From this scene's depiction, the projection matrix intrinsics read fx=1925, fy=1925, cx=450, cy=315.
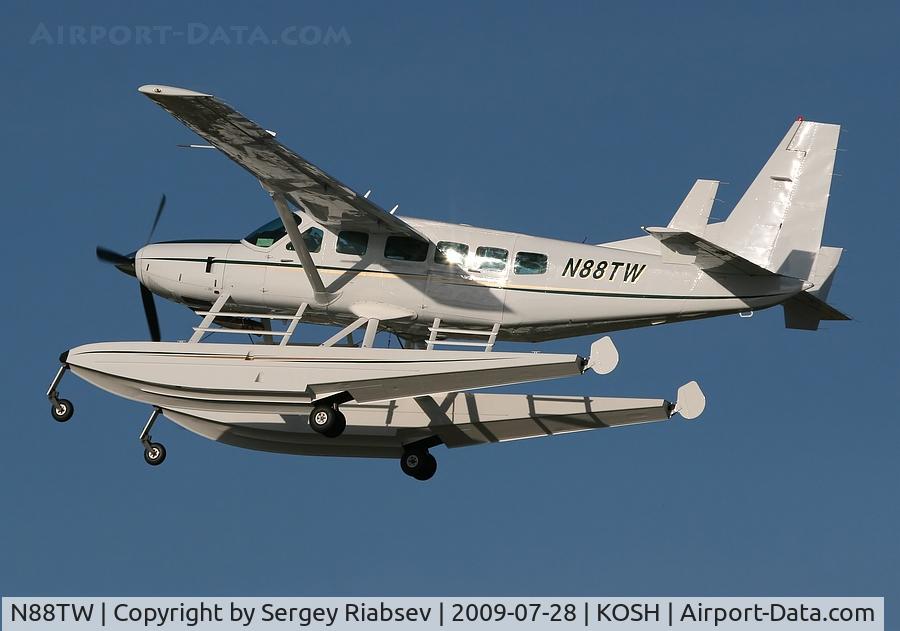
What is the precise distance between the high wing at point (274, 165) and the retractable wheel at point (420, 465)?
354 centimetres

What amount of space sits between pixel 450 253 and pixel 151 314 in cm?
522

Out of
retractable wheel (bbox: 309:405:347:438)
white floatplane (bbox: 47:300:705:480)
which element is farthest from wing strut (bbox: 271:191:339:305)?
retractable wheel (bbox: 309:405:347:438)

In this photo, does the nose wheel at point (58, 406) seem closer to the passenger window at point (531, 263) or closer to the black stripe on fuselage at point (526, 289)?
the black stripe on fuselage at point (526, 289)

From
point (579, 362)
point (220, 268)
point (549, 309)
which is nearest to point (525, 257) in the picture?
point (549, 309)

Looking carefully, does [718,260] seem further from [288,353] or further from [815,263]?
[288,353]

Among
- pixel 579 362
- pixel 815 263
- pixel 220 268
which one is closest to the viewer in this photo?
pixel 579 362

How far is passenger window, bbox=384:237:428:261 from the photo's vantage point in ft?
91.0

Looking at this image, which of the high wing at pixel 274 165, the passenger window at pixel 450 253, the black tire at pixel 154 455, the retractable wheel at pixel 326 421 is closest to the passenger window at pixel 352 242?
the high wing at pixel 274 165

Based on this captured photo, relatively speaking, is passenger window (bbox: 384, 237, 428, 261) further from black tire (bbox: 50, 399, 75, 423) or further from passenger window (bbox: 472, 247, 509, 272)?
black tire (bbox: 50, 399, 75, 423)

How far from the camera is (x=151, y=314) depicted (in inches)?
1176

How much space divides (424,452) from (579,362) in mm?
4696

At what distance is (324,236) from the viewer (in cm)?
2817

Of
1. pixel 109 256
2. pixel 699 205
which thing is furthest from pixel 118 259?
pixel 699 205

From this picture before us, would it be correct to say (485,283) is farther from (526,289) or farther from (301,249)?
(301,249)
